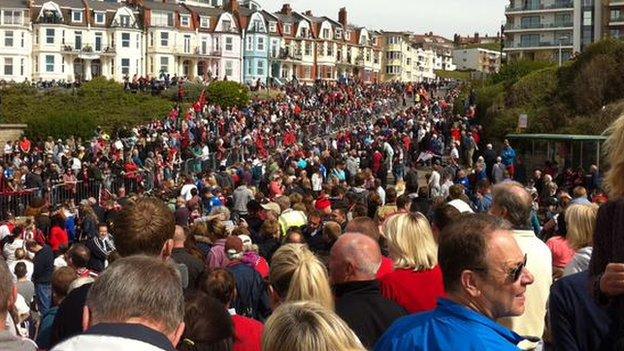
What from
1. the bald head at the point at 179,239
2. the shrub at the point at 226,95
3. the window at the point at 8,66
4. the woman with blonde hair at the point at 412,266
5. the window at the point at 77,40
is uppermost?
the window at the point at 77,40

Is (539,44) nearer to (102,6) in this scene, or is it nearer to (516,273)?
(102,6)

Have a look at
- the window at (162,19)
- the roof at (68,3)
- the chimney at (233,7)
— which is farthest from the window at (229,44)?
the roof at (68,3)

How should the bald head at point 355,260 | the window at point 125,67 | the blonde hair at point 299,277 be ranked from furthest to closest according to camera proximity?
the window at point 125,67
the bald head at point 355,260
the blonde hair at point 299,277

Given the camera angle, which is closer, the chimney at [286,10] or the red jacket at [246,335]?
the red jacket at [246,335]

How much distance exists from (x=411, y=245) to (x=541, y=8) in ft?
319

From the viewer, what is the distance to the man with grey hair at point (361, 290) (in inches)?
201

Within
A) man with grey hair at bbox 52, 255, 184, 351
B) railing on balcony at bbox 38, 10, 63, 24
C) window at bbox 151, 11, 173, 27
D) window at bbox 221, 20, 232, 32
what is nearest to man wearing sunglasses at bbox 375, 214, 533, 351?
man with grey hair at bbox 52, 255, 184, 351

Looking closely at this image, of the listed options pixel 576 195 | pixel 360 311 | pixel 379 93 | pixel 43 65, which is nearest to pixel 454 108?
pixel 379 93

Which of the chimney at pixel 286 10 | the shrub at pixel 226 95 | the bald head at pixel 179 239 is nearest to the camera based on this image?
the bald head at pixel 179 239

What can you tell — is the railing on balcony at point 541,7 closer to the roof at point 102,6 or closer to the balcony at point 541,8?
the balcony at point 541,8

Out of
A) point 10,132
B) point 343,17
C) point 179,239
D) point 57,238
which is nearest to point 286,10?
point 343,17

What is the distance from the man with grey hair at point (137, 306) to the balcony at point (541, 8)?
319 feet

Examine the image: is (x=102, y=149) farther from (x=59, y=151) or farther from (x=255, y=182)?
(x=255, y=182)

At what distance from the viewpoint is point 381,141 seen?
1156 inches
